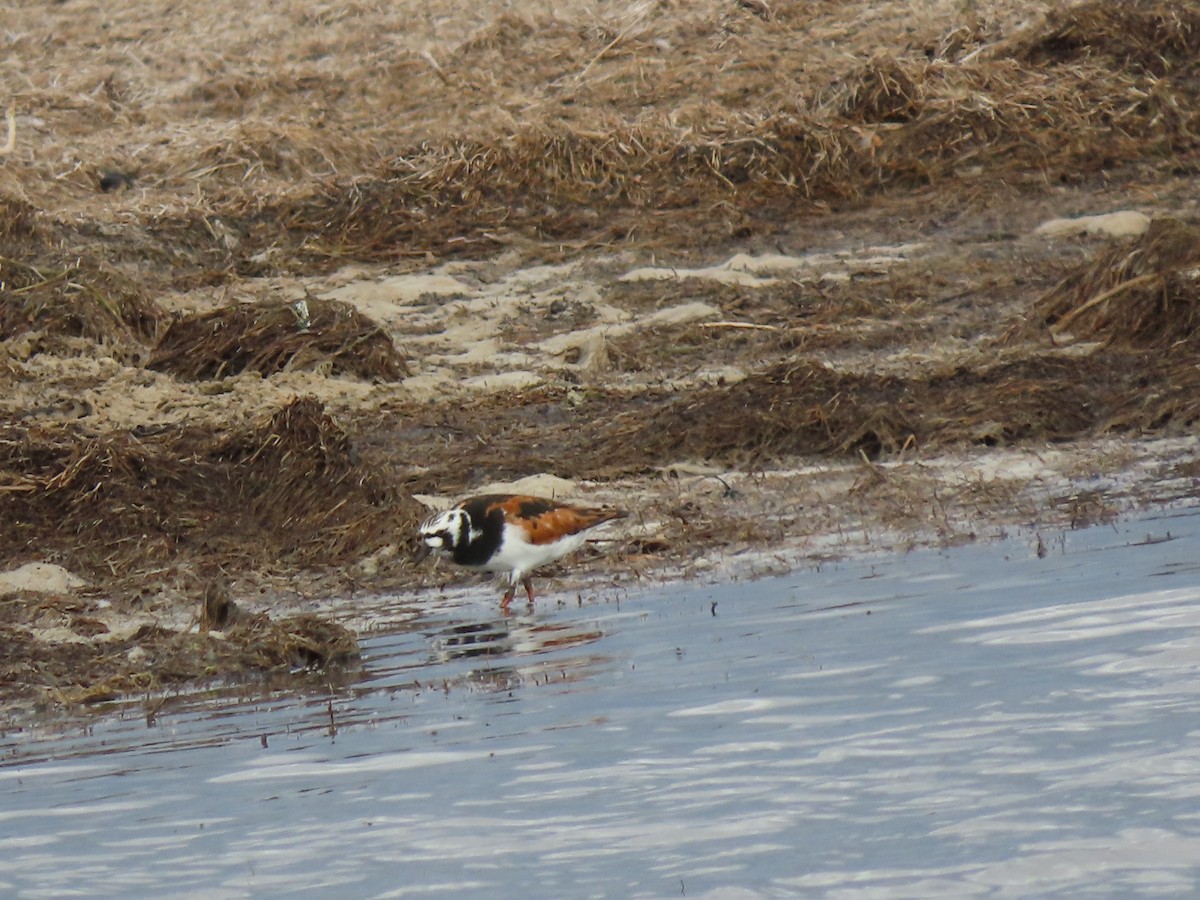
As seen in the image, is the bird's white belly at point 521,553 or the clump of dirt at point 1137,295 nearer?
the bird's white belly at point 521,553

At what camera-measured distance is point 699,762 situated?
19.8 ft

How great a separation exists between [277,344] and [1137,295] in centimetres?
512

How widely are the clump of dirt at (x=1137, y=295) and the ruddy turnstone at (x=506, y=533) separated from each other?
4645 millimetres

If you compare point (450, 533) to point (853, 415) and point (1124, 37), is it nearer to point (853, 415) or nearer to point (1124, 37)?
point (853, 415)

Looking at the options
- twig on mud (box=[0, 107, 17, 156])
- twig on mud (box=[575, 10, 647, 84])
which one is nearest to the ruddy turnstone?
twig on mud (box=[0, 107, 17, 156])

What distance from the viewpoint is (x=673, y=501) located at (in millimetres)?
10273

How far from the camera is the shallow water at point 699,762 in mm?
5148

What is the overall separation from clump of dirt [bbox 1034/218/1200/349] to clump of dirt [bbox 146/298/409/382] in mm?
4038

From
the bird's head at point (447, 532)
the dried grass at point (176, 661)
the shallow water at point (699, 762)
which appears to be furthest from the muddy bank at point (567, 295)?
the shallow water at point (699, 762)

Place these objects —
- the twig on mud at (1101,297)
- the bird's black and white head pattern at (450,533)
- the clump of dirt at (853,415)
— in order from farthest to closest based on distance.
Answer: the twig on mud at (1101,297) → the clump of dirt at (853,415) → the bird's black and white head pattern at (450,533)

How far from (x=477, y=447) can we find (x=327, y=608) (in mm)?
2500

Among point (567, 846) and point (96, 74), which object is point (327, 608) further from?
point (96, 74)

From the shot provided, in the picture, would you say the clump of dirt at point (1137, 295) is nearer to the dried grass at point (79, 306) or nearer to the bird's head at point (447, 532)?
the bird's head at point (447, 532)

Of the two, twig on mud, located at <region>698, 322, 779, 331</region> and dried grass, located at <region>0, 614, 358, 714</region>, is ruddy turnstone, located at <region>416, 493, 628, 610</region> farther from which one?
twig on mud, located at <region>698, 322, 779, 331</region>
